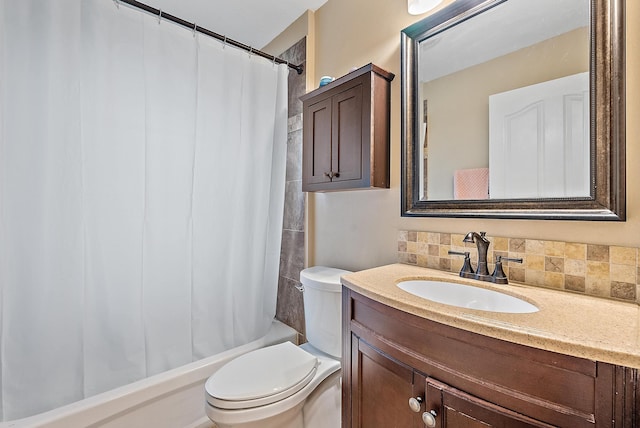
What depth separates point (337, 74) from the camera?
1759 mm

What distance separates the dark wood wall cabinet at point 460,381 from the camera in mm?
516

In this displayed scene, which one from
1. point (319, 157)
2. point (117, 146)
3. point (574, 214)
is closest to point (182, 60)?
point (117, 146)

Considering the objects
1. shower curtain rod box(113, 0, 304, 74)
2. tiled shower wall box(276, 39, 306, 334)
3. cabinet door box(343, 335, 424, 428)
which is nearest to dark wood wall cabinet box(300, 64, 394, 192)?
tiled shower wall box(276, 39, 306, 334)

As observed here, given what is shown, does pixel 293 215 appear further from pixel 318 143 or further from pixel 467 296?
pixel 467 296

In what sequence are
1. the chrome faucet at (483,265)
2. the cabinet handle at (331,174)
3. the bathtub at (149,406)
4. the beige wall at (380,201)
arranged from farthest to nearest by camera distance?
the cabinet handle at (331,174) < the bathtub at (149,406) < the chrome faucet at (483,265) < the beige wall at (380,201)

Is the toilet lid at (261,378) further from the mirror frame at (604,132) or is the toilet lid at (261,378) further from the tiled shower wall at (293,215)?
the mirror frame at (604,132)

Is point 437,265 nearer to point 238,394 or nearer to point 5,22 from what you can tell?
point 238,394

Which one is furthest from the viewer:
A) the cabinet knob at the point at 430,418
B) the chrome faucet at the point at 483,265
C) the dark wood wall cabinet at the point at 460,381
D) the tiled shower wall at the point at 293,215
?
the tiled shower wall at the point at 293,215

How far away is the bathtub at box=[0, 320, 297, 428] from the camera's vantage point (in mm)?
1144

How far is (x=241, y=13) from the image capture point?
189cm

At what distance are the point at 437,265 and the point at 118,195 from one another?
1476 millimetres

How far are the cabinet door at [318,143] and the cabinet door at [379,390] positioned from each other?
91 cm

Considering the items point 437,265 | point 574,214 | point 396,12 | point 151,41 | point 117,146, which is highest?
point 396,12

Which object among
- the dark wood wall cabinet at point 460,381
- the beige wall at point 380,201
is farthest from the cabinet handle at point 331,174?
the dark wood wall cabinet at point 460,381
